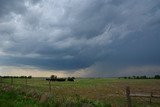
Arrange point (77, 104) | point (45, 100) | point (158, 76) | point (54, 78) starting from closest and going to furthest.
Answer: point (77, 104) → point (45, 100) → point (54, 78) → point (158, 76)

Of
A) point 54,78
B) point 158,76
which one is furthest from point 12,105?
point 158,76

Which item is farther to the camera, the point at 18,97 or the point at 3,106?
the point at 18,97

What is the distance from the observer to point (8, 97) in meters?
25.8

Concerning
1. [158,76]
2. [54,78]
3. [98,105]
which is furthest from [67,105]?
[158,76]

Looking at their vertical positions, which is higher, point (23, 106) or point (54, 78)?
point (54, 78)

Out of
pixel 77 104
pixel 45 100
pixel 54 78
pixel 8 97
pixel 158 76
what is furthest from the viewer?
pixel 158 76

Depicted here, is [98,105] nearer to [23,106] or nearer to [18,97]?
[23,106]

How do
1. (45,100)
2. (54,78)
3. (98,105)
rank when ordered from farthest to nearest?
1. (54,78)
2. (45,100)
3. (98,105)

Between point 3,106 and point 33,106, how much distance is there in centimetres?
189

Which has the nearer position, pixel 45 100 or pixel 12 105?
pixel 12 105

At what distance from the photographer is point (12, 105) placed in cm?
2036

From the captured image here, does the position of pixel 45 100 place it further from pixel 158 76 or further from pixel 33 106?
pixel 158 76

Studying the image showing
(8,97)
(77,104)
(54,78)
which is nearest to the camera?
(77,104)

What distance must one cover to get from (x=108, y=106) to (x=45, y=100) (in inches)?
170
